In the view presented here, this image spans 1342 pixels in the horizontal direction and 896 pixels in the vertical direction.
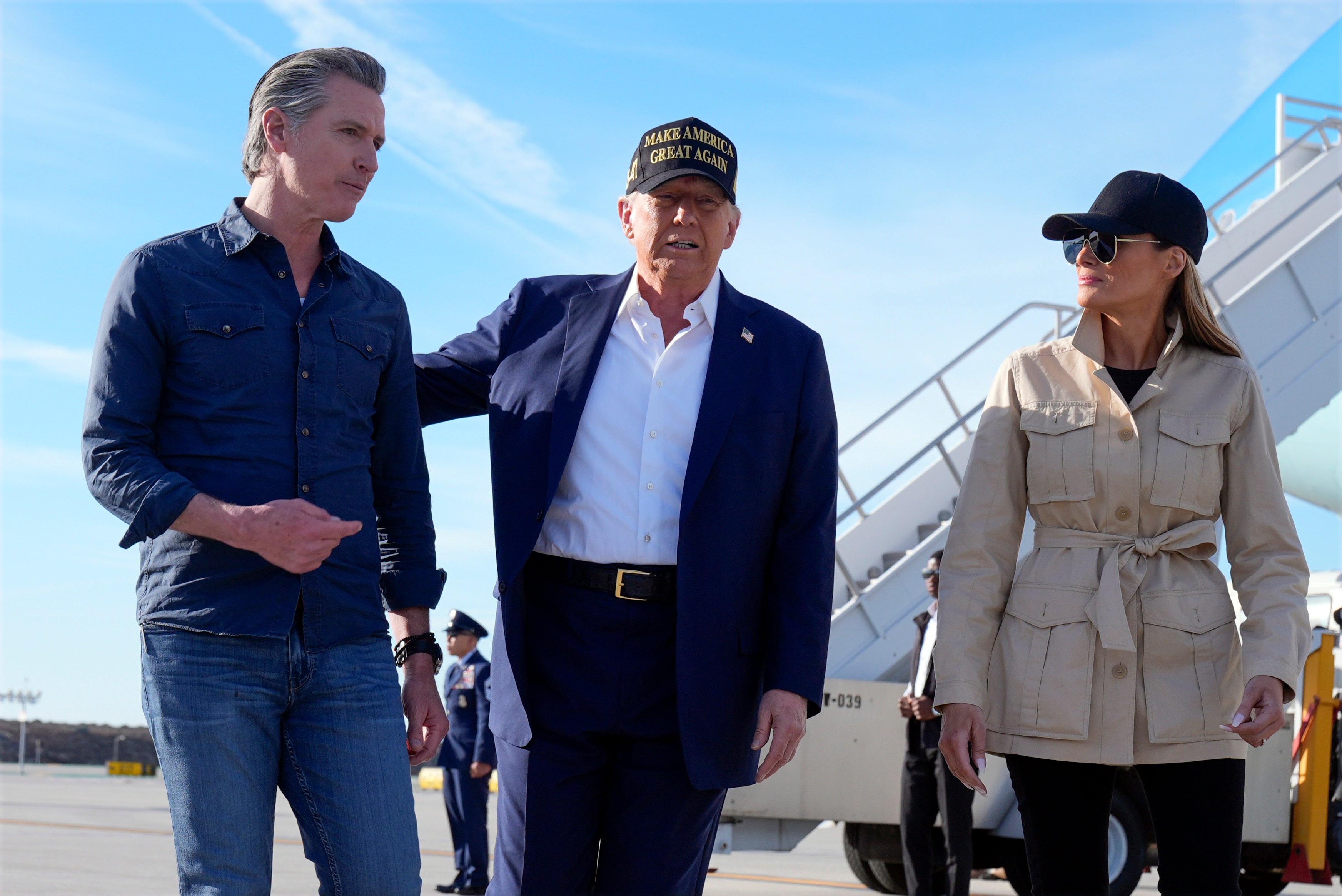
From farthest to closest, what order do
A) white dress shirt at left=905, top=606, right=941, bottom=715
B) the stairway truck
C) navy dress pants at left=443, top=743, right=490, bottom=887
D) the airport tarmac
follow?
Result: navy dress pants at left=443, top=743, right=490, bottom=887 → the airport tarmac → the stairway truck → white dress shirt at left=905, top=606, right=941, bottom=715

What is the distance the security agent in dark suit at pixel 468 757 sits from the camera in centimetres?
967

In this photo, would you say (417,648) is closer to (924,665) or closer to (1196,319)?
(1196,319)

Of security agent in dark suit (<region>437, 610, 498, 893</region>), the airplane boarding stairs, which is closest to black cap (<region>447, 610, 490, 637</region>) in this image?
security agent in dark suit (<region>437, 610, 498, 893</region>)

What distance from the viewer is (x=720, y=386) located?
320 cm

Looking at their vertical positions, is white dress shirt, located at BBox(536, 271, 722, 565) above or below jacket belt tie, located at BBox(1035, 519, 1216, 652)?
above

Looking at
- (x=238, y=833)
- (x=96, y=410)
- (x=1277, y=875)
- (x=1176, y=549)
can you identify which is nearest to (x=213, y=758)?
(x=238, y=833)

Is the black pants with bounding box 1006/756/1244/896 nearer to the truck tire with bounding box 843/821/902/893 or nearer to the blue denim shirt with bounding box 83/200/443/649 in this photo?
the blue denim shirt with bounding box 83/200/443/649

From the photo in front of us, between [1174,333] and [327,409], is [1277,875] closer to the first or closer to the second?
[1174,333]

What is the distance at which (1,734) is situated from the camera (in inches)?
1668

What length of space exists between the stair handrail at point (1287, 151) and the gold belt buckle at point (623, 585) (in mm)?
9216

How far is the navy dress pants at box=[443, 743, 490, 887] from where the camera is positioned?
31.6 feet

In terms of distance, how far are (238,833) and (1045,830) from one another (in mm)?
1803

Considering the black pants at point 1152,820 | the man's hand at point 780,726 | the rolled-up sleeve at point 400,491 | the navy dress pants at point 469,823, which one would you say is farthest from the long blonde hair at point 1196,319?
the navy dress pants at point 469,823

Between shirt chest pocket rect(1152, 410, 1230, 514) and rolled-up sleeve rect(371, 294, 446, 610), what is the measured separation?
174cm
